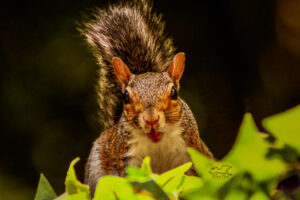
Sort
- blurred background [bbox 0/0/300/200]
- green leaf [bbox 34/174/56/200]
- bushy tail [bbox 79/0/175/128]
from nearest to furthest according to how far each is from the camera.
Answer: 1. green leaf [bbox 34/174/56/200]
2. bushy tail [bbox 79/0/175/128]
3. blurred background [bbox 0/0/300/200]

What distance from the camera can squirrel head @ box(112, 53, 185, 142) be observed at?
0.57 metres

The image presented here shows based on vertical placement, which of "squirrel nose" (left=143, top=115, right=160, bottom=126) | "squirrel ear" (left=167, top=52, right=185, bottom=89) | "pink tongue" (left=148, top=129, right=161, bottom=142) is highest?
"squirrel ear" (left=167, top=52, right=185, bottom=89)

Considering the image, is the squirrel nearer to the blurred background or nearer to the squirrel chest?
the squirrel chest

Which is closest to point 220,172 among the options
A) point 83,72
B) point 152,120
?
point 152,120

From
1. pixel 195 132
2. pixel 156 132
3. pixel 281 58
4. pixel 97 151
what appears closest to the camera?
pixel 156 132

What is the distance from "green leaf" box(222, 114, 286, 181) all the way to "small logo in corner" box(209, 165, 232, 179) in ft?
0.06

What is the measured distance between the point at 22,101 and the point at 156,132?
614 millimetres

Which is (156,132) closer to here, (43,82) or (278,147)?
(278,147)

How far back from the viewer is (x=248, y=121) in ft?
0.42

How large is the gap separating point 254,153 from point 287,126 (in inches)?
0.5

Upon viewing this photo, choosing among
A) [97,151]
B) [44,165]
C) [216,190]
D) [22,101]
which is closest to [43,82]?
[22,101]

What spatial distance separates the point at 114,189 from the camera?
16 cm

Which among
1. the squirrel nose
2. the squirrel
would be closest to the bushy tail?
the squirrel

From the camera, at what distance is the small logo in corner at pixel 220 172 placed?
15cm
